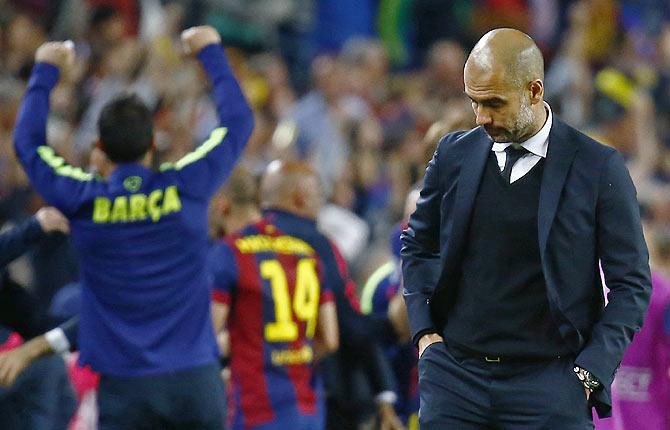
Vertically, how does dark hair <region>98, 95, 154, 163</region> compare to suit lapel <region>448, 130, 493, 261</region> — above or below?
below

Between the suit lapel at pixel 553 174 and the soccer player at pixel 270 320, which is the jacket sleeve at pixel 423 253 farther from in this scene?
the soccer player at pixel 270 320

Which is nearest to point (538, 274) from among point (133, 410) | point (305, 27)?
point (133, 410)

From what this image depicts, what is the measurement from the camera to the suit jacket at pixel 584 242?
545 centimetres

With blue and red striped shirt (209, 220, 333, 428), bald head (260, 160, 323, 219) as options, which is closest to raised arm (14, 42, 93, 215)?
blue and red striped shirt (209, 220, 333, 428)

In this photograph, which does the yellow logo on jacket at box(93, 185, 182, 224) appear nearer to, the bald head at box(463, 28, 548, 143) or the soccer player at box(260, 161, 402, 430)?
the soccer player at box(260, 161, 402, 430)

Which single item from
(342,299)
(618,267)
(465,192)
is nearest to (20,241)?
(342,299)

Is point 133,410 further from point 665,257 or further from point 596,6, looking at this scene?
point 596,6

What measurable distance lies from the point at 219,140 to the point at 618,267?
7.54ft

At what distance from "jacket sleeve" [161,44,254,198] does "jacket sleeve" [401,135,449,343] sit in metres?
1.36

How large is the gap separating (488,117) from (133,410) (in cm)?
230

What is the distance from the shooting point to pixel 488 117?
5.43 metres

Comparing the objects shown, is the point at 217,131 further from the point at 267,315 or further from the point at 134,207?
the point at 267,315

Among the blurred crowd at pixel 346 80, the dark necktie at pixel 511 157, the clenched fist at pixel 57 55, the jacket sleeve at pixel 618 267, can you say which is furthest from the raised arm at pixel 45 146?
the jacket sleeve at pixel 618 267

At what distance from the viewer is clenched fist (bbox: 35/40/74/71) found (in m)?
7.35
